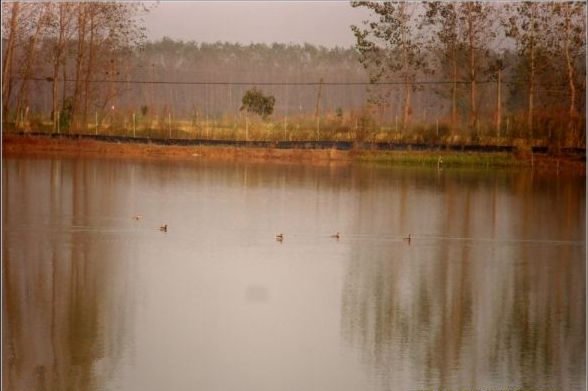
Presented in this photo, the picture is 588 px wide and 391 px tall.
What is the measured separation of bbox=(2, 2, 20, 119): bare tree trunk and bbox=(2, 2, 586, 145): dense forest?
5cm

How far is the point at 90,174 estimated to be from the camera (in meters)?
17.0

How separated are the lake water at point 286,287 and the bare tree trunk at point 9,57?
626 centimetres

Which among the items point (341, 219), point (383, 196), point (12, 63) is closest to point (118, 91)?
point (12, 63)

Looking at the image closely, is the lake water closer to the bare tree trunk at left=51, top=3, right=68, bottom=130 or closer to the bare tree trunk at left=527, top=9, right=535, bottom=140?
the bare tree trunk at left=527, top=9, right=535, bottom=140

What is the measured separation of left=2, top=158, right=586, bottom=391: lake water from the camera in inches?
272

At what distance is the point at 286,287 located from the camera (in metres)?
9.41

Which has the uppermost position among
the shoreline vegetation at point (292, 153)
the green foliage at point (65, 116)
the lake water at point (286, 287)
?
the green foliage at point (65, 116)

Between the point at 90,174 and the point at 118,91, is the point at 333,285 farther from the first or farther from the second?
the point at 118,91

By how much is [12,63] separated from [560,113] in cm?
1019

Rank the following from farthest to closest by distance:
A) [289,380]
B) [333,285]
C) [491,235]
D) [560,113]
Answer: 1. [560,113]
2. [491,235]
3. [333,285]
4. [289,380]

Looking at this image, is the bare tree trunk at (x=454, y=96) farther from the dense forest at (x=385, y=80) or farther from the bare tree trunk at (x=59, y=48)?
the bare tree trunk at (x=59, y=48)

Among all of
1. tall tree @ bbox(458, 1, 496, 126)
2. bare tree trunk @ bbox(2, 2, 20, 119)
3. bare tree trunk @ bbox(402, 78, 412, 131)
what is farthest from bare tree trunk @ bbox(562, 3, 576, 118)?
bare tree trunk @ bbox(2, 2, 20, 119)

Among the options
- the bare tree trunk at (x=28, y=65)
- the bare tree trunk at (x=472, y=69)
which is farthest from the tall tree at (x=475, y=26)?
the bare tree trunk at (x=28, y=65)

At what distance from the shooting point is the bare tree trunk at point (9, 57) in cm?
2175
